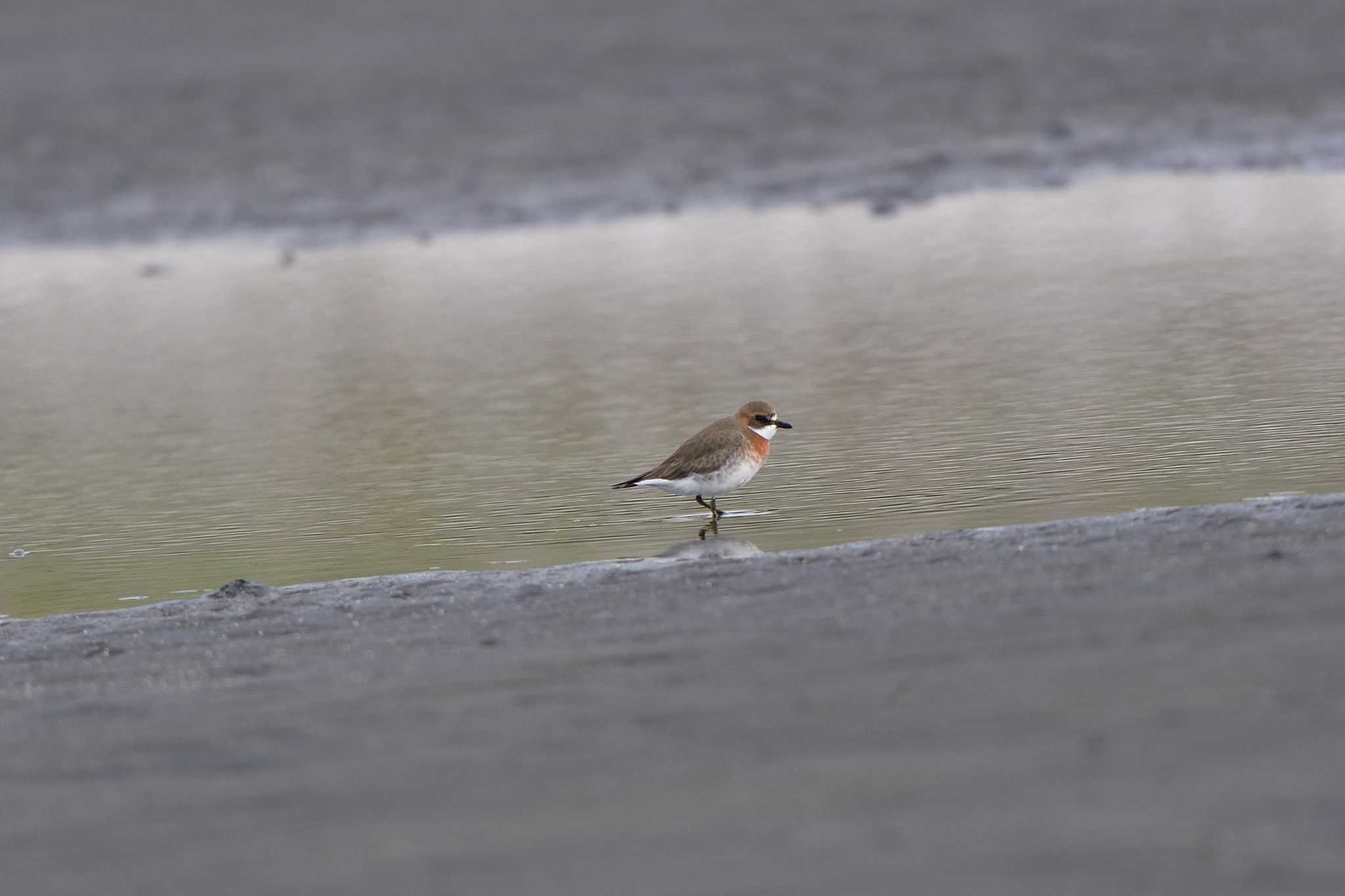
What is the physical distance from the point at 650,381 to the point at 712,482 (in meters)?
4.05

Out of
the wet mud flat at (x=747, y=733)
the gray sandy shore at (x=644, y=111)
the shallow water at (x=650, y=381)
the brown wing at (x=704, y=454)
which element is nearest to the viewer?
the wet mud flat at (x=747, y=733)

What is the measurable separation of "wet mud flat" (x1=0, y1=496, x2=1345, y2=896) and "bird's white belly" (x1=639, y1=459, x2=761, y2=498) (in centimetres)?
201

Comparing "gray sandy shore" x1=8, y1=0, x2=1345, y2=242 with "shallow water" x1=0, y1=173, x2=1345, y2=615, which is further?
"gray sandy shore" x1=8, y1=0, x2=1345, y2=242

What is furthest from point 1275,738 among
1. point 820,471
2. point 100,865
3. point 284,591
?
point 820,471

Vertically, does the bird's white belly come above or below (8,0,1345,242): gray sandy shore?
below

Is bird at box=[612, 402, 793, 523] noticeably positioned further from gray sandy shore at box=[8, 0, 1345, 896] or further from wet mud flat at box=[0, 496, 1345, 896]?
wet mud flat at box=[0, 496, 1345, 896]

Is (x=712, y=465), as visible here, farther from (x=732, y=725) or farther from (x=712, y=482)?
(x=732, y=725)

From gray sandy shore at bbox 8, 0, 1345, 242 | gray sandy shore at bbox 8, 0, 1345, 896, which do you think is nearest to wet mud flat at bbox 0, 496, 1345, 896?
gray sandy shore at bbox 8, 0, 1345, 896

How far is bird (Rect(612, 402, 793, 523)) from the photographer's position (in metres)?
9.08

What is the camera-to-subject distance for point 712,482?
9094mm

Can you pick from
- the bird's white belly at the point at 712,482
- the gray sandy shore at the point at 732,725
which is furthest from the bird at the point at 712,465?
the gray sandy shore at the point at 732,725

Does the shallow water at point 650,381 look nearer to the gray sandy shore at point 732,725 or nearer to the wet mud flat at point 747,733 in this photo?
the gray sandy shore at point 732,725

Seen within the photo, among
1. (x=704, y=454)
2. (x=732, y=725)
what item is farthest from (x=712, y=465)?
(x=732, y=725)

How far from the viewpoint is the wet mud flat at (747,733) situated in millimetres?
4227
